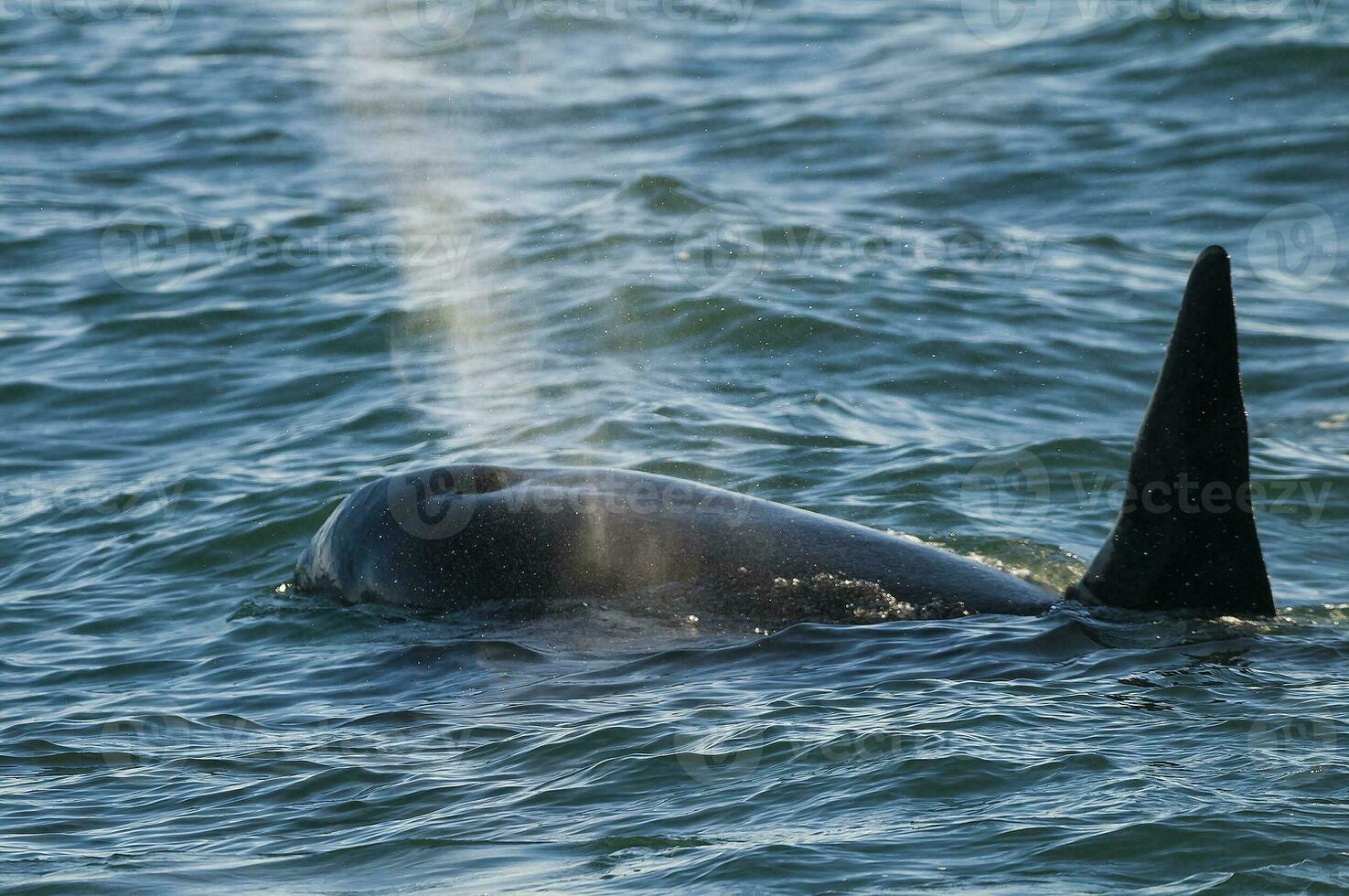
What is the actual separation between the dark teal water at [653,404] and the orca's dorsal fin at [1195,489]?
0.14 m

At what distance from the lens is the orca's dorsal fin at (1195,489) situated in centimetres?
620

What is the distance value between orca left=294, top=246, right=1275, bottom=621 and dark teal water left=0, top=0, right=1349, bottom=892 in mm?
164

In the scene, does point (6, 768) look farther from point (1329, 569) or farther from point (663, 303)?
point (663, 303)

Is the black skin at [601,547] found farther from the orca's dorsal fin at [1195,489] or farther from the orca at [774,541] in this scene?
the orca's dorsal fin at [1195,489]

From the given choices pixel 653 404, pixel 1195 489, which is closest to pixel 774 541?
pixel 1195 489

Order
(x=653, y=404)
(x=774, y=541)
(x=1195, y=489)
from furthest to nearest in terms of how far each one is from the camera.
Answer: (x=653, y=404) → (x=774, y=541) → (x=1195, y=489)

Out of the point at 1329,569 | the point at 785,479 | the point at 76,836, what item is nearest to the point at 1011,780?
the point at 76,836

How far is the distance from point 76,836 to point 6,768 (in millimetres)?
978

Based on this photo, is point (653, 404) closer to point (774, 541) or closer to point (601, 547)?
point (601, 547)

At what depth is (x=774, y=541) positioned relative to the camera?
24.6ft

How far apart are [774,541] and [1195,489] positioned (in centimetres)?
186

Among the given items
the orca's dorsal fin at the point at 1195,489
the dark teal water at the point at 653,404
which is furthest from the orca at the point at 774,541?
the dark teal water at the point at 653,404

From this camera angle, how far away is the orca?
6344 millimetres

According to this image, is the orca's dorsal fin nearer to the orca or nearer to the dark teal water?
the orca
